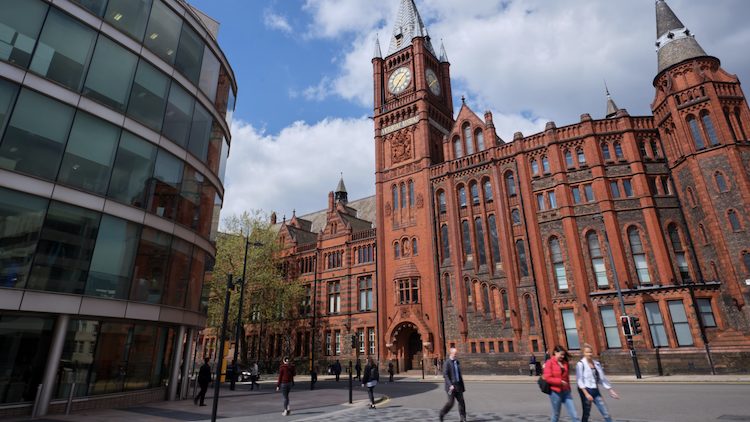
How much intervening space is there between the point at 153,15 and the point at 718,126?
3506 cm

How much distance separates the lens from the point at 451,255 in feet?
124

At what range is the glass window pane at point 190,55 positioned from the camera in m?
19.2

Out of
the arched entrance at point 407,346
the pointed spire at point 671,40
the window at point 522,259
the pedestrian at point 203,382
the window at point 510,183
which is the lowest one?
the pedestrian at point 203,382

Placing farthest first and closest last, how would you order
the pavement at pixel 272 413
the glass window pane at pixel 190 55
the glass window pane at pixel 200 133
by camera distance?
the glass window pane at pixel 200 133, the glass window pane at pixel 190 55, the pavement at pixel 272 413

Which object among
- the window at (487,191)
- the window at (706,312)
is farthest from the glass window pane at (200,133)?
the window at (706,312)

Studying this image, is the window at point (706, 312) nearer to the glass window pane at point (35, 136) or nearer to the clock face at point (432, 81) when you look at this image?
the clock face at point (432, 81)

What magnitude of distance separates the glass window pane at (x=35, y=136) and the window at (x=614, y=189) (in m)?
35.0

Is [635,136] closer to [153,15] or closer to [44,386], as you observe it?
[153,15]

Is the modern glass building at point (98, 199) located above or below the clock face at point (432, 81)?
below

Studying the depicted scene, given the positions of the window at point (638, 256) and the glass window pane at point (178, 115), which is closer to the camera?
the glass window pane at point (178, 115)

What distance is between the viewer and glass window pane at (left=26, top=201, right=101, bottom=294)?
1297 cm

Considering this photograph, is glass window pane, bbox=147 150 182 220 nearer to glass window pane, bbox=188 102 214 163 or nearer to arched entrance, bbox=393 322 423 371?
glass window pane, bbox=188 102 214 163

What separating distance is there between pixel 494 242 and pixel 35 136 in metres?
32.1

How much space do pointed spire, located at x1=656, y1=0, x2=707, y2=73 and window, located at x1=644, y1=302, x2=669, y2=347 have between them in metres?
18.4
